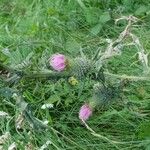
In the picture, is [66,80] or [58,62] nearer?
[58,62]

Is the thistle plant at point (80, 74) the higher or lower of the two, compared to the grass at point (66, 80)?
higher

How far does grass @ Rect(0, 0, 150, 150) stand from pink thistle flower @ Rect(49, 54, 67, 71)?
49 millimetres

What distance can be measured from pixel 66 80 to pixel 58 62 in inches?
5.1

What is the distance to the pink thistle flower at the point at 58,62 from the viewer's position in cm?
142

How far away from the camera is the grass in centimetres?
186

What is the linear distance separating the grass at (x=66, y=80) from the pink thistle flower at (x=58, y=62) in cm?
5

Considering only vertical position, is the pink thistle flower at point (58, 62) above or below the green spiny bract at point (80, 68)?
above

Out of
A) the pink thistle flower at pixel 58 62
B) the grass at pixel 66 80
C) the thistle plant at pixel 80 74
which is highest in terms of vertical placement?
the pink thistle flower at pixel 58 62

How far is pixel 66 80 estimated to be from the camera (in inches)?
60.9

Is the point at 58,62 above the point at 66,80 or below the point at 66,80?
above

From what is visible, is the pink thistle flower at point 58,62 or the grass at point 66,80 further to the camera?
the grass at point 66,80

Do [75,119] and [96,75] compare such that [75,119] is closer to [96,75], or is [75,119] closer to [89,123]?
[89,123]

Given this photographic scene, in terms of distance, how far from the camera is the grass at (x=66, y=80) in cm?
186

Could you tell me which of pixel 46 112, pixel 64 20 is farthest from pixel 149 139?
pixel 64 20
